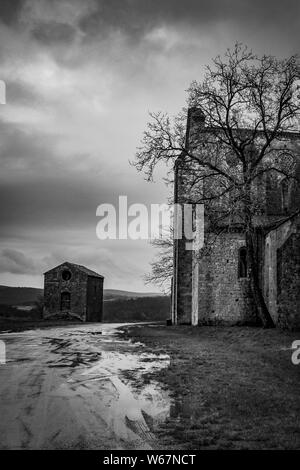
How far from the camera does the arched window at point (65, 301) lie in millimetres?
46469

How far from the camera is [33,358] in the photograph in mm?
11359

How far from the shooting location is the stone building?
1773 cm

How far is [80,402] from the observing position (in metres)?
6.59

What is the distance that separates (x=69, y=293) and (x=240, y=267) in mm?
28218

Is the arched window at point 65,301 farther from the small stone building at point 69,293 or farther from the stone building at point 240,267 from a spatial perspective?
the stone building at point 240,267

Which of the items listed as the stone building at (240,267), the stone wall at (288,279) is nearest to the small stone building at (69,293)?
the stone building at (240,267)

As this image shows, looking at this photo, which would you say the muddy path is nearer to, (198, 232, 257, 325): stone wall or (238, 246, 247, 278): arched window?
(198, 232, 257, 325): stone wall

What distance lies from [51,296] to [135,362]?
38.0 meters

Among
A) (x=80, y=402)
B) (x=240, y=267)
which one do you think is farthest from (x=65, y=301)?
(x=80, y=402)

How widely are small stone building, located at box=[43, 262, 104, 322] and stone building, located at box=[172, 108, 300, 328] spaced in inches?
803

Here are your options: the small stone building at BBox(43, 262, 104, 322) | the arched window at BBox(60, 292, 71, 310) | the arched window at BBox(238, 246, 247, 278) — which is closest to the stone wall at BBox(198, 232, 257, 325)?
the arched window at BBox(238, 246, 247, 278)

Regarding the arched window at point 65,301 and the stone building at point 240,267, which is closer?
the stone building at point 240,267
